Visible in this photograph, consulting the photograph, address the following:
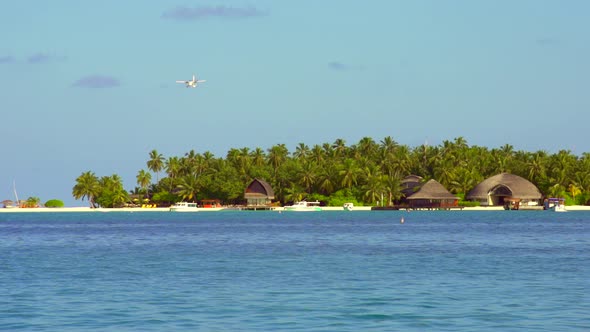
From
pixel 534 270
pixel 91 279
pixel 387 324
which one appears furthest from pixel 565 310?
pixel 91 279

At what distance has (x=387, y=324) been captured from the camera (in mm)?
31219

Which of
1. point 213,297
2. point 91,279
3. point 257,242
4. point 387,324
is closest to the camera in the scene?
point 387,324

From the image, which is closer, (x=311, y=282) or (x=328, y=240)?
(x=311, y=282)

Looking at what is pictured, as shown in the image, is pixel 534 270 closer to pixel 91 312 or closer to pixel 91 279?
pixel 91 279

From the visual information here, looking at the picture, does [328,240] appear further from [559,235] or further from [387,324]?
[387,324]

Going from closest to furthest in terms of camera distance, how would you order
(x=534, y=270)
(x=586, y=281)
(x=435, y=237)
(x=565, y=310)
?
(x=565, y=310), (x=586, y=281), (x=534, y=270), (x=435, y=237)

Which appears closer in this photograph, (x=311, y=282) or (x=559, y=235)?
(x=311, y=282)

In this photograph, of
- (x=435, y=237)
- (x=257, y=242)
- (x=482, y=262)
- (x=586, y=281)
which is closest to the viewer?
(x=586, y=281)

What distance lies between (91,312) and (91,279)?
13.6 metres

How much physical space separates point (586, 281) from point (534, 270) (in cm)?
700

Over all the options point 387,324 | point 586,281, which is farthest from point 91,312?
point 586,281

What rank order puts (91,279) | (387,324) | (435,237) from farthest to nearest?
(435,237) < (91,279) < (387,324)

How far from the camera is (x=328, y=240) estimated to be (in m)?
86.2

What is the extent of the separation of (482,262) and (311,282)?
15796 mm
